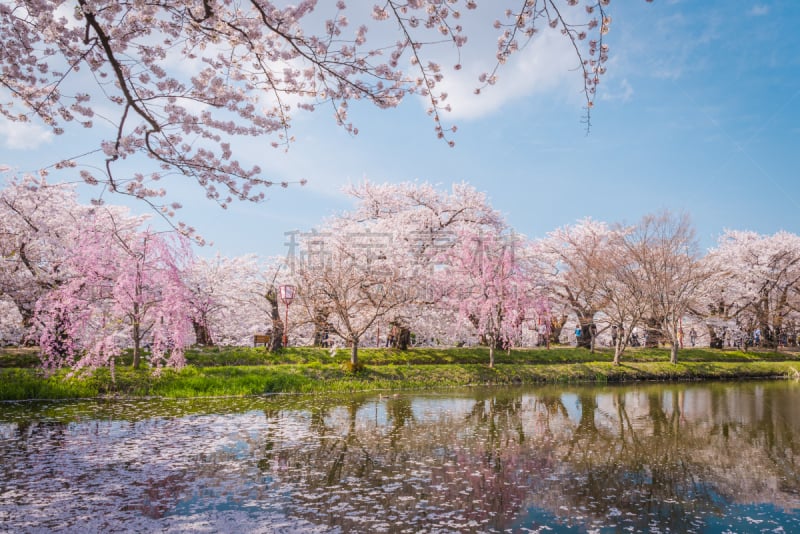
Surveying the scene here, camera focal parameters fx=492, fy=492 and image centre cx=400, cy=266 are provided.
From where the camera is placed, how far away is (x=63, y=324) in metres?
16.6

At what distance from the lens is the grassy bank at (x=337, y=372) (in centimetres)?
1534

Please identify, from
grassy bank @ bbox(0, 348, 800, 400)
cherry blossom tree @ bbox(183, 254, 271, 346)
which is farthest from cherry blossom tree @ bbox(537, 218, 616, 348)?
cherry blossom tree @ bbox(183, 254, 271, 346)

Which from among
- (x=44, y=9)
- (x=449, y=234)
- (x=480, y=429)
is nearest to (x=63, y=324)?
(x=44, y=9)

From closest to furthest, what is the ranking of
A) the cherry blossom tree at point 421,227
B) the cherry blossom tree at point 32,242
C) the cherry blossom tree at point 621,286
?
the cherry blossom tree at point 32,242, the cherry blossom tree at point 421,227, the cherry blossom tree at point 621,286

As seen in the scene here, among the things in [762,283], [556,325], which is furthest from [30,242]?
[762,283]

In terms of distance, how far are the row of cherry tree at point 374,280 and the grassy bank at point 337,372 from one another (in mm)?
840

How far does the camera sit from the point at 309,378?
18.0m

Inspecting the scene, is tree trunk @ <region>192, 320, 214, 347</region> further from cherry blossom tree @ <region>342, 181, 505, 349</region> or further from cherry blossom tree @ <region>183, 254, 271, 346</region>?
cherry blossom tree @ <region>342, 181, 505, 349</region>

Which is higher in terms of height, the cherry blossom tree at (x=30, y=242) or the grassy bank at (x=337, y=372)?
the cherry blossom tree at (x=30, y=242)

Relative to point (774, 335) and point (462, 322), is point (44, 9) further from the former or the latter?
point (774, 335)

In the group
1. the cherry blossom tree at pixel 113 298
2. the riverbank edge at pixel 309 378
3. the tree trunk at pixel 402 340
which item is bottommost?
the riverbank edge at pixel 309 378

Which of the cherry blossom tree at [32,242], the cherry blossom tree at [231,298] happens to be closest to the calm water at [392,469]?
the cherry blossom tree at [32,242]

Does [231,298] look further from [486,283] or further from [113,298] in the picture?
[486,283]

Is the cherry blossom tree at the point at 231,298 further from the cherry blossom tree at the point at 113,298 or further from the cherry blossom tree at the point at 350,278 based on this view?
the cherry blossom tree at the point at 113,298
